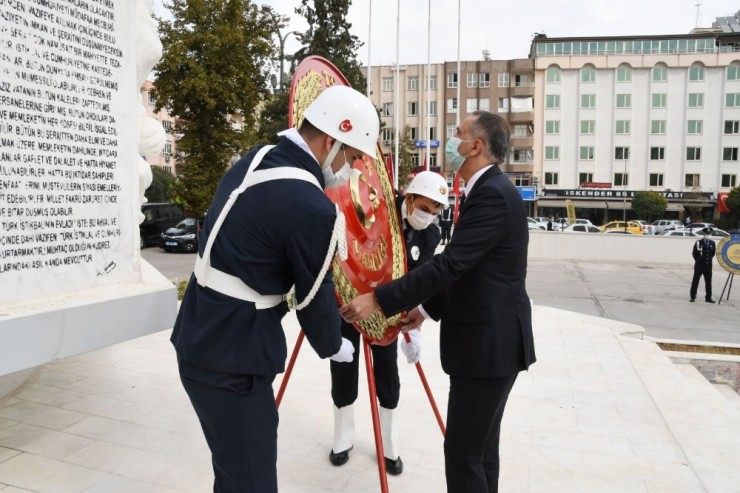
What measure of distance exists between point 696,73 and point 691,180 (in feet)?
30.0

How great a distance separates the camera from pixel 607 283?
16.7 m

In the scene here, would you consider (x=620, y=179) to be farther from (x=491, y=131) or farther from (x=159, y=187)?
(x=491, y=131)

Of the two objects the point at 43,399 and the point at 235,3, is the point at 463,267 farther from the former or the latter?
the point at 235,3

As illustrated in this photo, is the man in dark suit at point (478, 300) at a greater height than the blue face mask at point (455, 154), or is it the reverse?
the blue face mask at point (455, 154)

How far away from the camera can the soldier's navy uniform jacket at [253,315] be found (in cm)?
197

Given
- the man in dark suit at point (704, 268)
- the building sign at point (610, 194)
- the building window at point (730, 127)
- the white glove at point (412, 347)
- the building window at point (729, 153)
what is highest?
the building window at point (730, 127)

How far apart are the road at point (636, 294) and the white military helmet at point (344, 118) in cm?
871

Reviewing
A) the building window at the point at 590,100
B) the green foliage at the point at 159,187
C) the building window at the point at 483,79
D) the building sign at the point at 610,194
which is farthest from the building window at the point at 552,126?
the green foliage at the point at 159,187

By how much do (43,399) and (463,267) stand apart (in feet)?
13.2

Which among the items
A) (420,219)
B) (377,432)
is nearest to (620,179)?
(420,219)

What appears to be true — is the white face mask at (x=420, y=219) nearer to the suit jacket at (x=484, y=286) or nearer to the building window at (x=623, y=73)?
the suit jacket at (x=484, y=286)

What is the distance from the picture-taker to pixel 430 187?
A: 3.60 meters

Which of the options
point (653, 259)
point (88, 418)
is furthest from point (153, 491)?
point (653, 259)

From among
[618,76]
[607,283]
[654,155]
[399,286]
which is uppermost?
[618,76]
